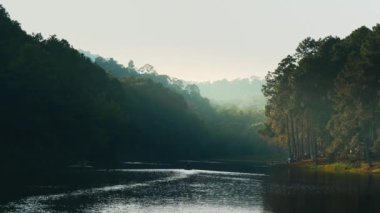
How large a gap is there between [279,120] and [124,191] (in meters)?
97.4

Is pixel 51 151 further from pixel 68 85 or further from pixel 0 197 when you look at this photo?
pixel 0 197

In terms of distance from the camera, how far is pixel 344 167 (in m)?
114

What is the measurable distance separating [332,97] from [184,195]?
224 ft

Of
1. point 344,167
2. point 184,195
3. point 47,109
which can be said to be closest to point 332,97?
point 344,167

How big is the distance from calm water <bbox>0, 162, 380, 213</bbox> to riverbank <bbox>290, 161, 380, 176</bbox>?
38.2 feet

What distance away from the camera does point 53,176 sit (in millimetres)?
87938

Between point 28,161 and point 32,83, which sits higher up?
point 32,83

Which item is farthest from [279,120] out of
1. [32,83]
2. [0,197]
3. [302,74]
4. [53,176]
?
[0,197]

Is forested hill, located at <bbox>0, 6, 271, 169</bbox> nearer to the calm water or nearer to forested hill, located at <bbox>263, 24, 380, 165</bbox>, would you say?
the calm water

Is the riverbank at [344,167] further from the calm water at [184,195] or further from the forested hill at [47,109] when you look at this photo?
the forested hill at [47,109]

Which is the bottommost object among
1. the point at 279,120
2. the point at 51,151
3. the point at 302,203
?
the point at 302,203

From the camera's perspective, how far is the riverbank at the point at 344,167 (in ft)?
342

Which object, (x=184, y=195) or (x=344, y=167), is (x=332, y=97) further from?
(x=184, y=195)

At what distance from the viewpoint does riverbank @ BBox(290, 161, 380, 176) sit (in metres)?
104
